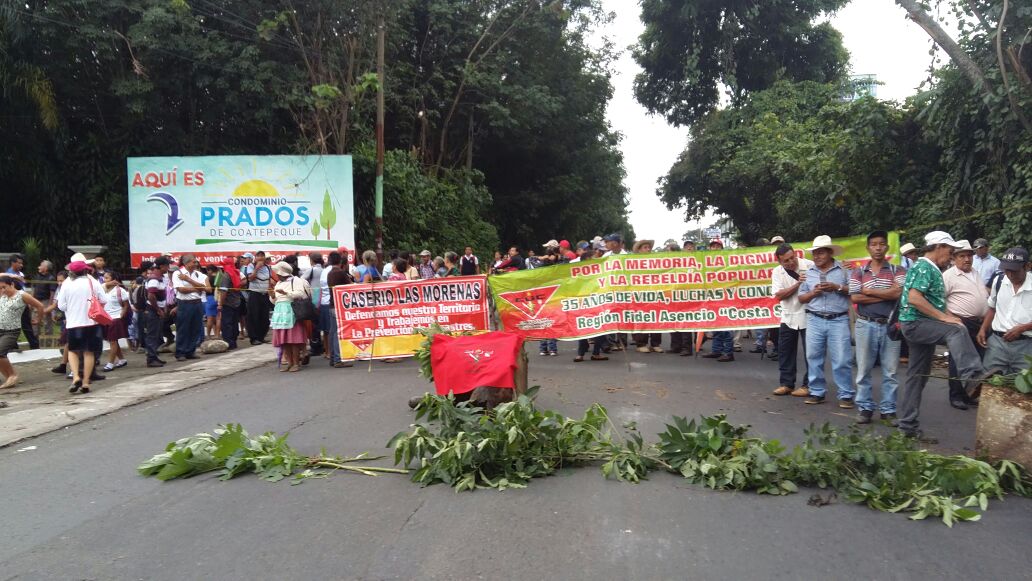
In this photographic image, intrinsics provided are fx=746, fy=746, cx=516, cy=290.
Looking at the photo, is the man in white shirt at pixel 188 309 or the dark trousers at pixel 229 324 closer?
the man in white shirt at pixel 188 309

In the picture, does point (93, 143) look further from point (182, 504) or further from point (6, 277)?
point (182, 504)

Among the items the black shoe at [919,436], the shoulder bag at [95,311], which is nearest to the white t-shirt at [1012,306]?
the black shoe at [919,436]

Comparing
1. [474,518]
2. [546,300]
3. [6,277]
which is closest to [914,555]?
[474,518]

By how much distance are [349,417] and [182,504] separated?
2575 mm

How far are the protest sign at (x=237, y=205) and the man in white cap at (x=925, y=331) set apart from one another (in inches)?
629

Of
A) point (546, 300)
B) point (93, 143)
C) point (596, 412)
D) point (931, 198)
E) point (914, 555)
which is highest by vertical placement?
point (93, 143)

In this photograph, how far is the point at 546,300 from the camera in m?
10.9

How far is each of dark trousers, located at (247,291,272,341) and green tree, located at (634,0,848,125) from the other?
64.9 ft

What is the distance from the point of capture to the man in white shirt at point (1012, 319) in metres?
6.57

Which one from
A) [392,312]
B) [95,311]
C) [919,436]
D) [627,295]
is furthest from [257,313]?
[919,436]

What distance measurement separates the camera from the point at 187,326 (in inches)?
501

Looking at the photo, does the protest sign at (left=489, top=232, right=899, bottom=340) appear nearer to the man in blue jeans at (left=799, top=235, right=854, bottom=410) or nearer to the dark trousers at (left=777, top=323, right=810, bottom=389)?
the dark trousers at (left=777, top=323, right=810, bottom=389)

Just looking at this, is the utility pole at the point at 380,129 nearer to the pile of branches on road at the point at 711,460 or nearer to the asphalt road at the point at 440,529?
the asphalt road at the point at 440,529

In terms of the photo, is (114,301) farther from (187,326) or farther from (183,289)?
(187,326)
